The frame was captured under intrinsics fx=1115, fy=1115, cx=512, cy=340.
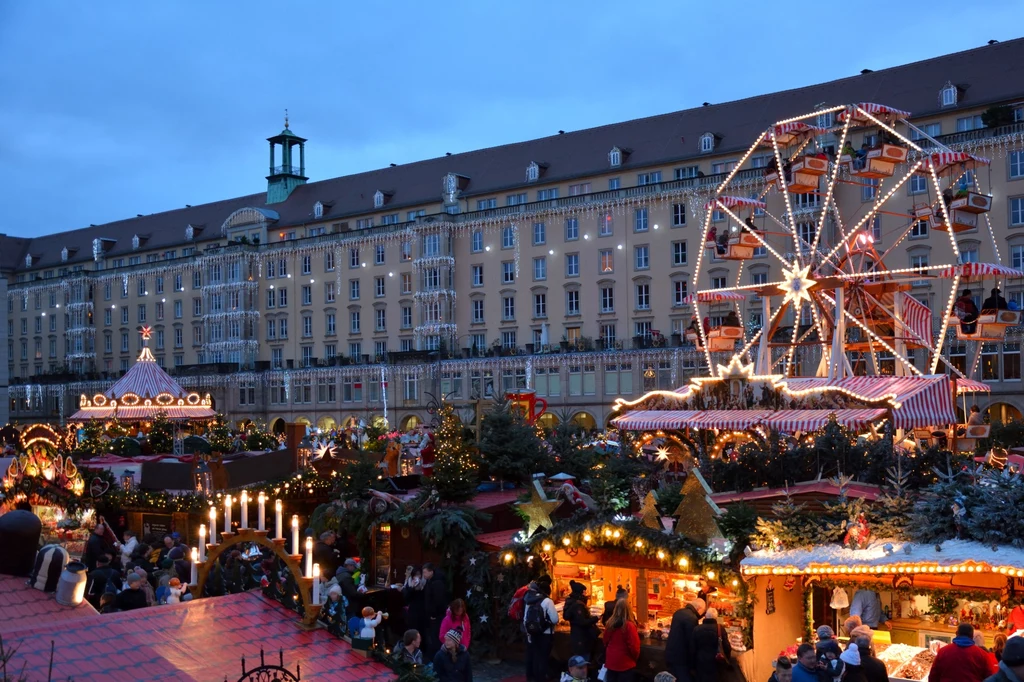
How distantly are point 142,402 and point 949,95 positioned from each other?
130ft

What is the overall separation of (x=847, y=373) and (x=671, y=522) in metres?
14.5

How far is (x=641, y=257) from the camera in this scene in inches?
2466

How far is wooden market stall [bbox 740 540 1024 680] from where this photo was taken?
11.5 m

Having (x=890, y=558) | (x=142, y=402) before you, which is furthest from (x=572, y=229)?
(x=890, y=558)

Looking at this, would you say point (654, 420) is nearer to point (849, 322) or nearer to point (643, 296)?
point (849, 322)

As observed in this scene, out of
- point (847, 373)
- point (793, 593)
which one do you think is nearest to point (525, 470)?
point (793, 593)

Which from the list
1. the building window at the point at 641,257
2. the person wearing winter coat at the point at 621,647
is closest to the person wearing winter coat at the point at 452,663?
the person wearing winter coat at the point at 621,647

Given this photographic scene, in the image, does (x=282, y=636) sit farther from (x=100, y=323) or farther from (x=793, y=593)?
(x=100, y=323)

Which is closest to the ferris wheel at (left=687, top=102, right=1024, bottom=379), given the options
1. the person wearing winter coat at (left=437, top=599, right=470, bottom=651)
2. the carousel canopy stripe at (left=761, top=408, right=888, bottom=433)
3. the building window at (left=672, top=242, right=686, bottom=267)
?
the carousel canopy stripe at (left=761, top=408, right=888, bottom=433)

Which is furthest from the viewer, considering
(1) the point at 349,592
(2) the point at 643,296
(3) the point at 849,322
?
(2) the point at 643,296

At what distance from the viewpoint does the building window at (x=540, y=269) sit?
66.4 m

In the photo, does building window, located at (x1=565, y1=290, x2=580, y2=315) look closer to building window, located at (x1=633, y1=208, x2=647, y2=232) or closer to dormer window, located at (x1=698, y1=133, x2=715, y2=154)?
building window, located at (x1=633, y1=208, x2=647, y2=232)

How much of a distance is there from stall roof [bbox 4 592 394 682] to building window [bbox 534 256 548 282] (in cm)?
5756

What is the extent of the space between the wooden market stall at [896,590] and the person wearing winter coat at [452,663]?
385 centimetres
